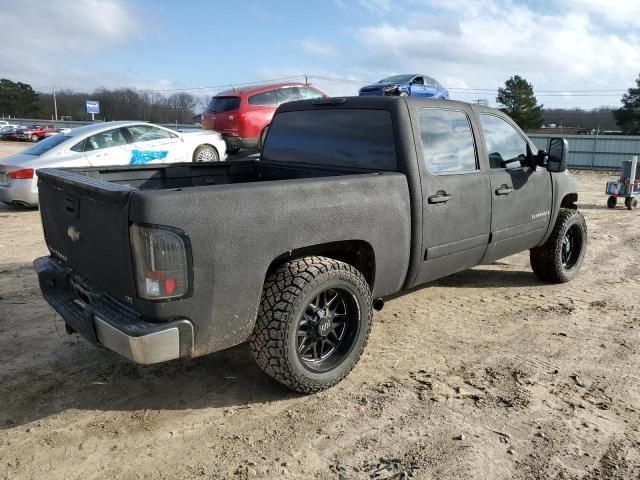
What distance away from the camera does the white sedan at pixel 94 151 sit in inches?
359

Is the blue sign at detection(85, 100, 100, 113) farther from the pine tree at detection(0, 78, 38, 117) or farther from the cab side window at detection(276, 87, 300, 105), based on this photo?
the cab side window at detection(276, 87, 300, 105)

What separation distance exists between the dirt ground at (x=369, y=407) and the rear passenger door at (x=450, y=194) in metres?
0.68

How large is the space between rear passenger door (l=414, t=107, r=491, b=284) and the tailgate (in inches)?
83.0

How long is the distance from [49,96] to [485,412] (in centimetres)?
9511

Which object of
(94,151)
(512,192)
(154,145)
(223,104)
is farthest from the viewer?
(223,104)

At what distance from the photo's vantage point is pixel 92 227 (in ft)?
9.47

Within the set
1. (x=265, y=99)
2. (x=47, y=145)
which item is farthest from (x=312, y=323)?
(x=265, y=99)

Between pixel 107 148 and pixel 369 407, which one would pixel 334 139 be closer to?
pixel 369 407

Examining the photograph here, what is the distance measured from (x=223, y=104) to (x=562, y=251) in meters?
8.71

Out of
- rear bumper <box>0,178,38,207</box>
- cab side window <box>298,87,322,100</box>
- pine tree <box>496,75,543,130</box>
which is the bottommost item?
rear bumper <box>0,178,38,207</box>

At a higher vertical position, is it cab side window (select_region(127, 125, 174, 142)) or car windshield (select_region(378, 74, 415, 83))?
car windshield (select_region(378, 74, 415, 83))

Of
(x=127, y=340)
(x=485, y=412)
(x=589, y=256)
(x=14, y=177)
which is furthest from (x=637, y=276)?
(x=14, y=177)

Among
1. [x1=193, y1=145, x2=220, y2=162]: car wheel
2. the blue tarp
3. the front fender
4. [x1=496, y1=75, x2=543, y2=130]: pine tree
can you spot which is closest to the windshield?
[x1=193, y1=145, x2=220, y2=162]: car wheel

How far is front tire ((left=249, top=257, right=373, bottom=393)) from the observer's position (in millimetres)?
2998
